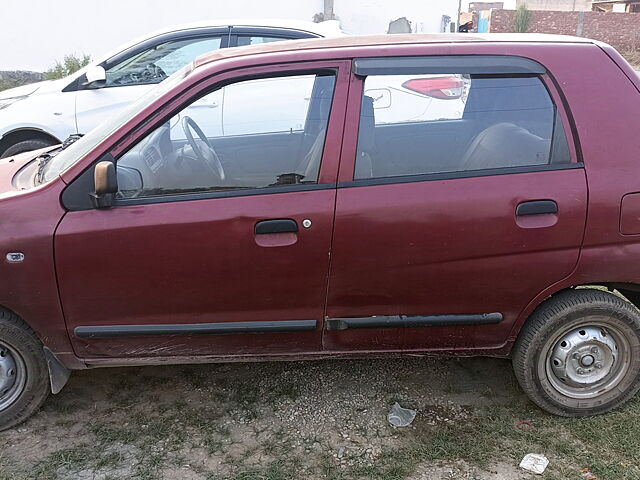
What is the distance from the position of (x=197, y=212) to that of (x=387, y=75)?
3.54ft

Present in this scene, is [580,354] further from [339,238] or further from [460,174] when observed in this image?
[339,238]

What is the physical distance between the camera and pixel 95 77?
570 cm

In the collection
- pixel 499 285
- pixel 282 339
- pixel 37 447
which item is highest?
pixel 499 285

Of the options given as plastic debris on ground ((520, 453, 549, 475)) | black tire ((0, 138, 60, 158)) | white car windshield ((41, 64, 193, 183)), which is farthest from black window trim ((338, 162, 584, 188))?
black tire ((0, 138, 60, 158))

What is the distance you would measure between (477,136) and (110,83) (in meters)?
4.27

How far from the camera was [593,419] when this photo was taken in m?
3.09

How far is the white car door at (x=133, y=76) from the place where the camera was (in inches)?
225

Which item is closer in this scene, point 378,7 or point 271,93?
point 271,93

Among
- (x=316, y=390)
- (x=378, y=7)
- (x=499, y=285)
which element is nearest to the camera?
(x=499, y=285)

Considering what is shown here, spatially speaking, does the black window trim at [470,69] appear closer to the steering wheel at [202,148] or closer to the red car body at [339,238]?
the red car body at [339,238]

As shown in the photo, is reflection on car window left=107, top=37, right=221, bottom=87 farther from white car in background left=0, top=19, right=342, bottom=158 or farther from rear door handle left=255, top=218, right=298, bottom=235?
rear door handle left=255, top=218, right=298, bottom=235

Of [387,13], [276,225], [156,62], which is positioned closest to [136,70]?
[156,62]

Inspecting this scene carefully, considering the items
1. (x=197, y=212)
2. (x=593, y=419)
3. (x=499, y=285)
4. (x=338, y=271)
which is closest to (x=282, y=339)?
(x=338, y=271)

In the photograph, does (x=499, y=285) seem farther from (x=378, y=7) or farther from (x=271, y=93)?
(x=378, y=7)
